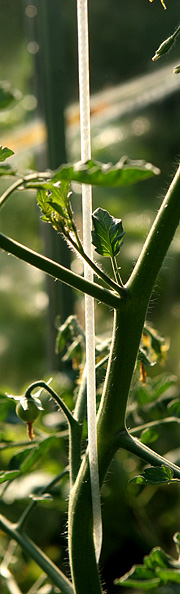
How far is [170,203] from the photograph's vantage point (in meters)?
0.47

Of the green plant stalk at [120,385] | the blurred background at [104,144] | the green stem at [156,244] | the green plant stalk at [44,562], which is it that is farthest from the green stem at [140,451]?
the blurred background at [104,144]

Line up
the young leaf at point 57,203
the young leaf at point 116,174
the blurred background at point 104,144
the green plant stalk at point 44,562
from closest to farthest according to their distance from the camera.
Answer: the young leaf at point 116,174 < the young leaf at point 57,203 < the green plant stalk at point 44,562 < the blurred background at point 104,144

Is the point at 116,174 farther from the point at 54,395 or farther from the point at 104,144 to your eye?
the point at 104,144

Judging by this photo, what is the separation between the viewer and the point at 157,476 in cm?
50

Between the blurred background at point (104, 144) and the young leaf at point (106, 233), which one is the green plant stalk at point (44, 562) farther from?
the blurred background at point (104, 144)

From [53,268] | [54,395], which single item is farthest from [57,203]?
[54,395]

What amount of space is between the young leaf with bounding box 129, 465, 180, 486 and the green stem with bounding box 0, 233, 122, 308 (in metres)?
0.13

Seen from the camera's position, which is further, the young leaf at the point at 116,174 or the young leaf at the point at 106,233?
the young leaf at the point at 106,233

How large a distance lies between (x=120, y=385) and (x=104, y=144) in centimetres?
130

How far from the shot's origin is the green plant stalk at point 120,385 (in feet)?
1.57

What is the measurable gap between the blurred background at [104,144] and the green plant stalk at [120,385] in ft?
2.36

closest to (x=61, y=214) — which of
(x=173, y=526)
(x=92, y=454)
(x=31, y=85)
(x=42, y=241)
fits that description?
(x=92, y=454)

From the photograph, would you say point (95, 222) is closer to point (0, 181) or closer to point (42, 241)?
point (42, 241)

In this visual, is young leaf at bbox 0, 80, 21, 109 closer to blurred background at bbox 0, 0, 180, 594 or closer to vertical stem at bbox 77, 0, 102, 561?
vertical stem at bbox 77, 0, 102, 561
